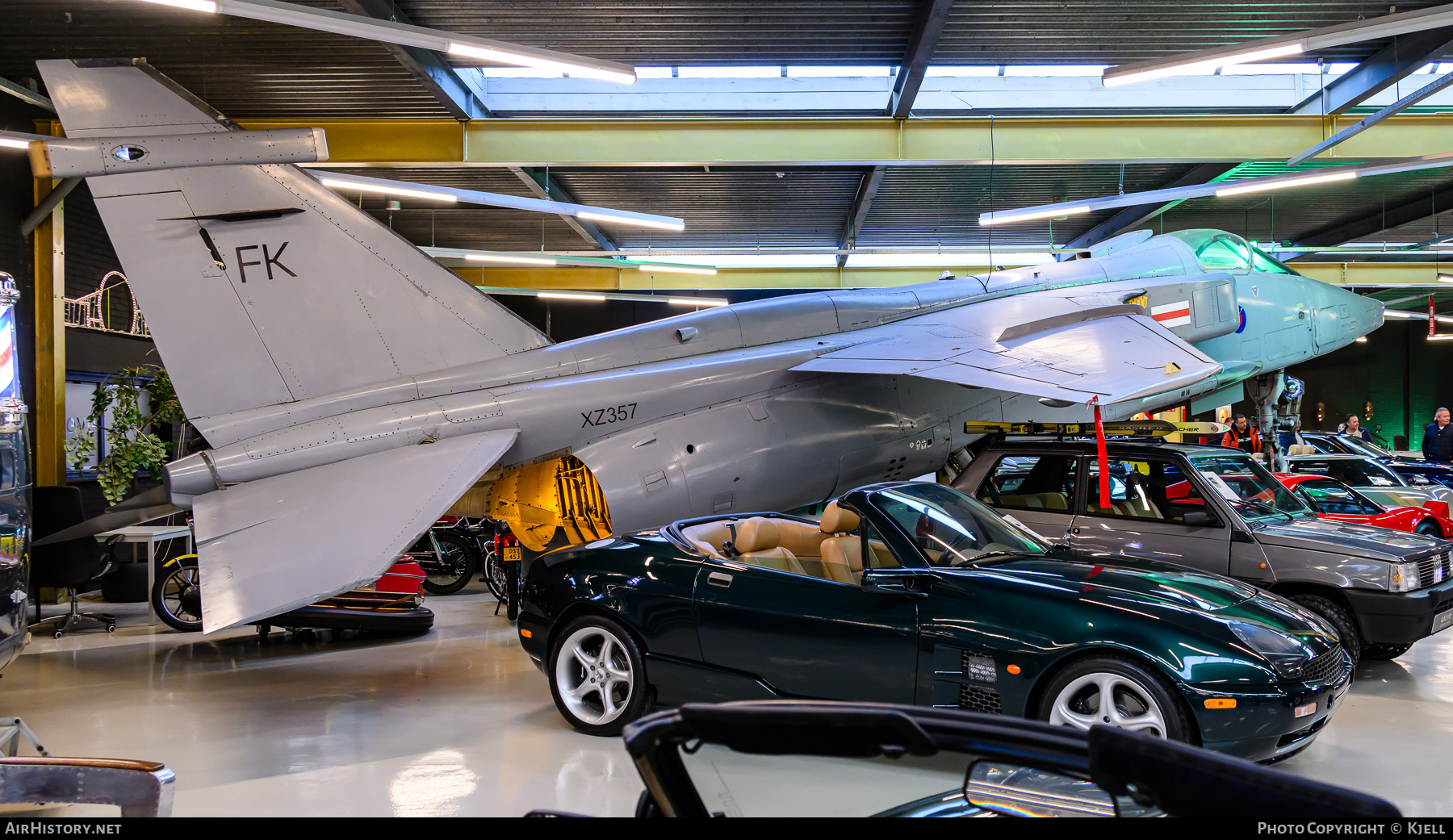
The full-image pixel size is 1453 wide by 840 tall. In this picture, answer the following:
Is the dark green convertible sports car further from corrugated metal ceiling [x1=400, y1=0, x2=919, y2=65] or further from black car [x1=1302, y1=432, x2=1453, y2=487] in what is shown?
black car [x1=1302, y1=432, x2=1453, y2=487]

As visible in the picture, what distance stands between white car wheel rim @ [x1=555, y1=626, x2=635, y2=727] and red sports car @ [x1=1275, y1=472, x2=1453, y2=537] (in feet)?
24.6

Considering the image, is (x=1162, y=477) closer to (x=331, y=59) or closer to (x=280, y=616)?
(x=280, y=616)

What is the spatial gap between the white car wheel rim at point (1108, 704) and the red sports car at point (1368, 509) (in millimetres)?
6474

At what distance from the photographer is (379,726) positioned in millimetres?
5305

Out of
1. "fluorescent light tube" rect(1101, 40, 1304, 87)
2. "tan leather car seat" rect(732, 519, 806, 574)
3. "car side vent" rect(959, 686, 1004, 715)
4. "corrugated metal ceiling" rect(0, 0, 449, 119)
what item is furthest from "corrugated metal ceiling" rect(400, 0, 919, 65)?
"car side vent" rect(959, 686, 1004, 715)

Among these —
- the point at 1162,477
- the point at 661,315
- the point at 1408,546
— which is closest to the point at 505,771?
the point at 1162,477

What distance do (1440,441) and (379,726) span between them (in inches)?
664

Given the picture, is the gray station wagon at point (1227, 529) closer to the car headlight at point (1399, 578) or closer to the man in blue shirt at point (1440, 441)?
the car headlight at point (1399, 578)

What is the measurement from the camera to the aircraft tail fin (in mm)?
6004

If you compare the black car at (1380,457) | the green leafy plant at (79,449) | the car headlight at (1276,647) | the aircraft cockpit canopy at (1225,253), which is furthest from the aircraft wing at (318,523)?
the black car at (1380,457)

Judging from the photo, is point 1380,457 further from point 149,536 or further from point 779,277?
point 149,536

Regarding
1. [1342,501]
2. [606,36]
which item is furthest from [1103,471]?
[606,36]

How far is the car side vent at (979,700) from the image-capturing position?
396cm

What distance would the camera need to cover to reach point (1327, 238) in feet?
63.2
